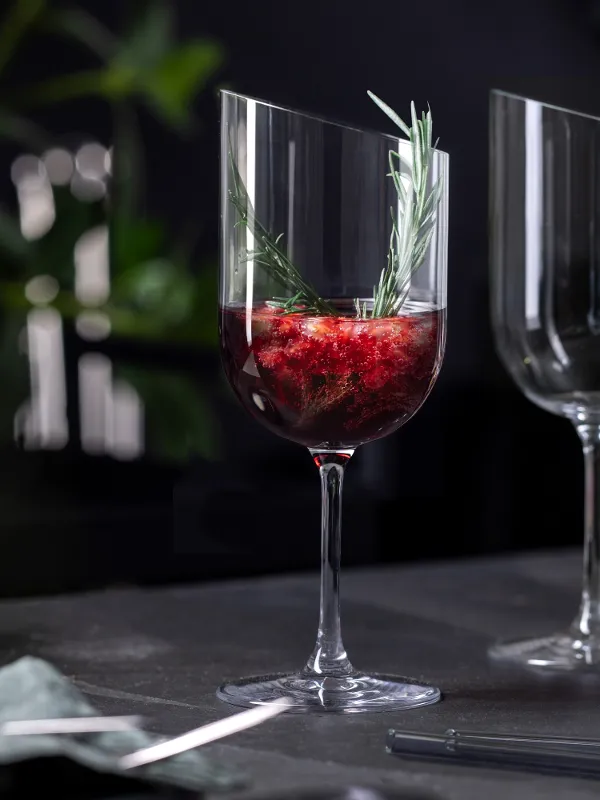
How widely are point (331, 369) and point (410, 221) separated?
10cm

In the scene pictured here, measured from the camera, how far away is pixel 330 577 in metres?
0.78

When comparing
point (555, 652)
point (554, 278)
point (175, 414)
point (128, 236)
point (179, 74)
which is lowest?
point (555, 652)

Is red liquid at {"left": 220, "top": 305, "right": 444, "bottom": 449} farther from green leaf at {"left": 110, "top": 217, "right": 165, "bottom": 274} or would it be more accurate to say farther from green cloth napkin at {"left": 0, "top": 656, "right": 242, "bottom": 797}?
green leaf at {"left": 110, "top": 217, "right": 165, "bottom": 274}

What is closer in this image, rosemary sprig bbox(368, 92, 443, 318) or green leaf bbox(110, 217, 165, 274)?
rosemary sprig bbox(368, 92, 443, 318)

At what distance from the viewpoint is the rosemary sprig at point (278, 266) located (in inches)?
29.7

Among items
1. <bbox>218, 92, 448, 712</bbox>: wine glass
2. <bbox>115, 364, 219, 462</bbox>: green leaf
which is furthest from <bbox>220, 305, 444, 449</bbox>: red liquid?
<bbox>115, 364, 219, 462</bbox>: green leaf

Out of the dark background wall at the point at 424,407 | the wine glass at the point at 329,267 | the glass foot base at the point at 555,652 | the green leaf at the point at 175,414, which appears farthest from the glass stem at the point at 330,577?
the dark background wall at the point at 424,407

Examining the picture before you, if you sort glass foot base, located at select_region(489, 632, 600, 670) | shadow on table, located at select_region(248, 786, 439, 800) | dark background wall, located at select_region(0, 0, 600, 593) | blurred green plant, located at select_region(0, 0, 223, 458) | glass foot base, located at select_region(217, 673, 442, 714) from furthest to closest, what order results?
dark background wall, located at select_region(0, 0, 600, 593)
blurred green plant, located at select_region(0, 0, 223, 458)
glass foot base, located at select_region(489, 632, 600, 670)
glass foot base, located at select_region(217, 673, 442, 714)
shadow on table, located at select_region(248, 786, 439, 800)

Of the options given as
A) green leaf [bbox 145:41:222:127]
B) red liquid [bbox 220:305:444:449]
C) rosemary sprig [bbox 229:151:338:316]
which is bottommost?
red liquid [bbox 220:305:444:449]

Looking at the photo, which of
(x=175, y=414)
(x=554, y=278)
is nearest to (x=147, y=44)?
(x=175, y=414)

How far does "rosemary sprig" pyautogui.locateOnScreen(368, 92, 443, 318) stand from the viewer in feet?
2.49

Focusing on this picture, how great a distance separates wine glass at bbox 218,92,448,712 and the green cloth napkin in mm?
112

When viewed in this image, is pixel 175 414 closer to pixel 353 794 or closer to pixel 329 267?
pixel 329 267

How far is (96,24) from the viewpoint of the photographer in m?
2.31
